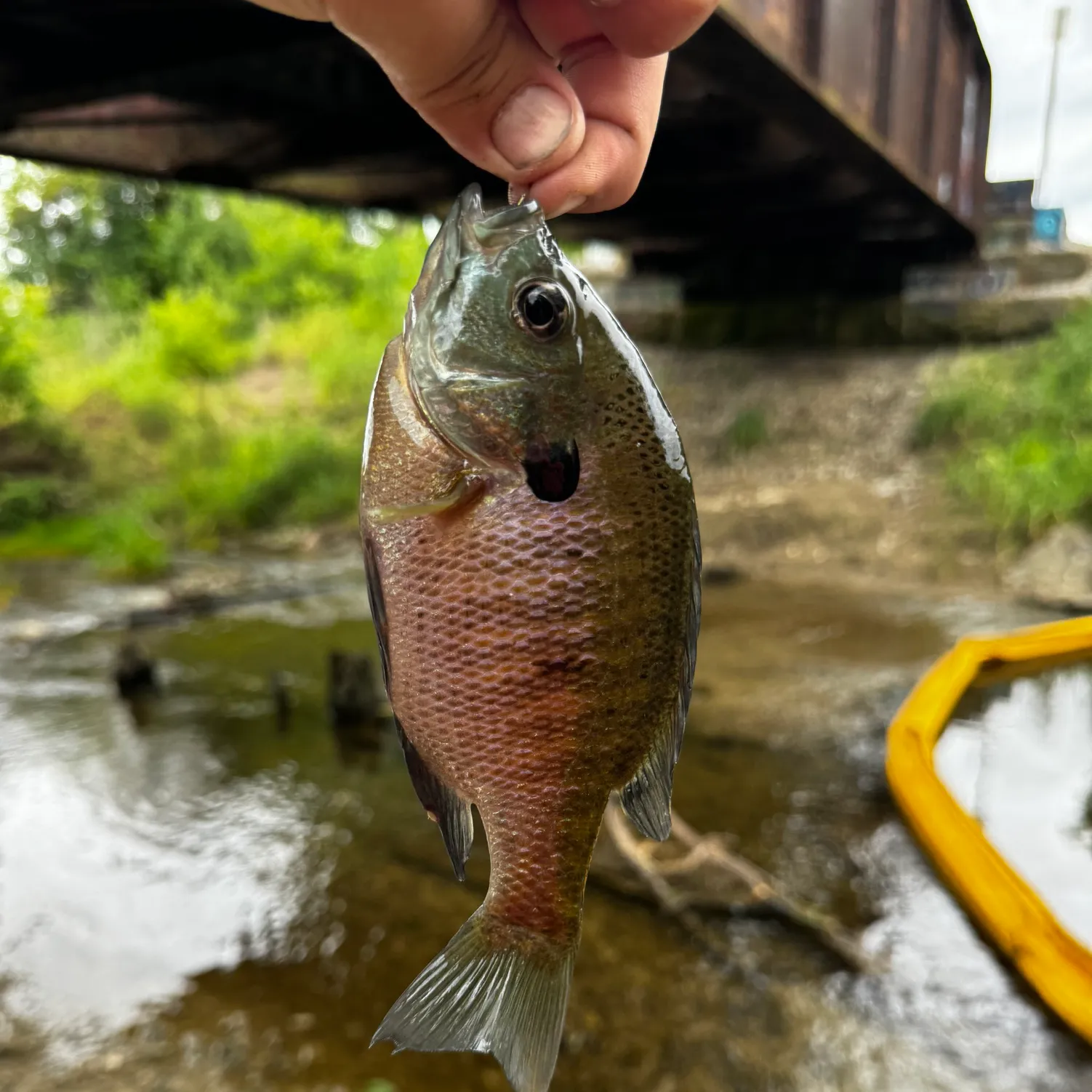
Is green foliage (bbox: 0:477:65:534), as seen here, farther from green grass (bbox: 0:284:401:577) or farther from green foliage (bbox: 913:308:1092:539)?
green foliage (bbox: 913:308:1092:539)

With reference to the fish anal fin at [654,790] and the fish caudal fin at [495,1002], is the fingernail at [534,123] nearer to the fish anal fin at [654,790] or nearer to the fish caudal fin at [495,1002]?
the fish anal fin at [654,790]

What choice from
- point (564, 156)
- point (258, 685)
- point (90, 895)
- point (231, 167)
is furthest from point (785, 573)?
point (564, 156)

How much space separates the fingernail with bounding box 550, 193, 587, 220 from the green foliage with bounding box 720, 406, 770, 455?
12.0m

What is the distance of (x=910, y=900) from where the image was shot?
14.3 feet

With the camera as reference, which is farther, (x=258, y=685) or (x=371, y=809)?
(x=258, y=685)

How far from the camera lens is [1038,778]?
544cm

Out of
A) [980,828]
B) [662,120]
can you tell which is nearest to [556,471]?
[980,828]

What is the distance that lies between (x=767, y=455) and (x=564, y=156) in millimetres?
12063

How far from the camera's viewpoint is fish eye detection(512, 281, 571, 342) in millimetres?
1099


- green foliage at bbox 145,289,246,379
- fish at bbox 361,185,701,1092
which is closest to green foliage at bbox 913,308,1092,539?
fish at bbox 361,185,701,1092

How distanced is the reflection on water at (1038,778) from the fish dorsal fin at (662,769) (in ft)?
12.7

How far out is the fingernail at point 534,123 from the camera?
3.97ft

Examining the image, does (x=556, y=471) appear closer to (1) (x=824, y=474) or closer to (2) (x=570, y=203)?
(2) (x=570, y=203)

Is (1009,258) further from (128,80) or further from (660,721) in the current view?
(660,721)
